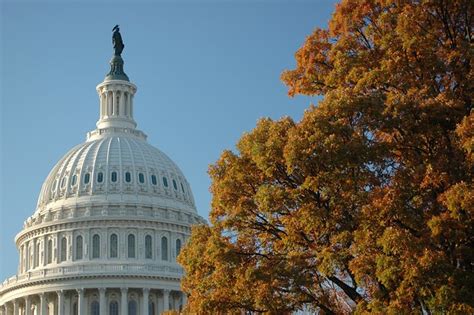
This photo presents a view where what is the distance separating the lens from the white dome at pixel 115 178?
14312 cm

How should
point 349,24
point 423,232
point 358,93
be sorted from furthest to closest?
point 349,24, point 358,93, point 423,232

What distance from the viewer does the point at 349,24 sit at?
123 feet

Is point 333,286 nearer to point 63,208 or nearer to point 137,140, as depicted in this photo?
point 63,208

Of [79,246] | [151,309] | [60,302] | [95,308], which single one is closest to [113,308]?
[95,308]

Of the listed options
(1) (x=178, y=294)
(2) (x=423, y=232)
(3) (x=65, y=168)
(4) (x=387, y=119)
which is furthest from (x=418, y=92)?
(3) (x=65, y=168)

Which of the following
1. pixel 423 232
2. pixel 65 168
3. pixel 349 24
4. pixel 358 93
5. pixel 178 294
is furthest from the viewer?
pixel 65 168

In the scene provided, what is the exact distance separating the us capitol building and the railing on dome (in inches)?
5.0

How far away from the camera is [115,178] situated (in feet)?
474

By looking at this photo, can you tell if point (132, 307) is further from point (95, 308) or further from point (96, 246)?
point (96, 246)

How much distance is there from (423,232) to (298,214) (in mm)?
4201

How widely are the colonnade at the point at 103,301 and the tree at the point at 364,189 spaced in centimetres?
9557

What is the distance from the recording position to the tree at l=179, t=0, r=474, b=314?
31.6m

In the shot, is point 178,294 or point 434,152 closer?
point 434,152

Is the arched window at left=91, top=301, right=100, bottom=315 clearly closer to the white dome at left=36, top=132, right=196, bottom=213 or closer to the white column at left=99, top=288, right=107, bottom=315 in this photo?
the white column at left=99, top=288, right=107, bottom=315
